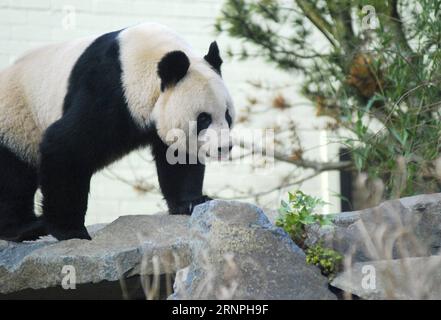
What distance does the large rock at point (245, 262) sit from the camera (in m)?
2.97

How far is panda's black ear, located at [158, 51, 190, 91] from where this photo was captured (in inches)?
152

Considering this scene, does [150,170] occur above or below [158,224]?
above

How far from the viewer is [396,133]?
452 cm

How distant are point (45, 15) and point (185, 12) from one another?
1191mm

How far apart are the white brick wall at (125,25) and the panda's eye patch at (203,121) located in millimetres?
2618

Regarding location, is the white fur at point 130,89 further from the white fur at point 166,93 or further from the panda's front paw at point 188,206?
the panda's front paw at point 188,206

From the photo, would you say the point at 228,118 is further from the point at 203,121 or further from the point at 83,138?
the point at 83,138

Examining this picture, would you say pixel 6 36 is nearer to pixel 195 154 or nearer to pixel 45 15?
pixel 45 15

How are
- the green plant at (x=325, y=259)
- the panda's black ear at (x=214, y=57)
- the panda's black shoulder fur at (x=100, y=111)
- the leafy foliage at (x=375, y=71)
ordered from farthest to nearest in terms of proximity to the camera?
the leafy foliage at (x=375, y=71) → the panda's black ear at (x=214, y=57) → the panda's black shoulder fur at (x=100, y=111) → the green plant at (x=325, y=259)

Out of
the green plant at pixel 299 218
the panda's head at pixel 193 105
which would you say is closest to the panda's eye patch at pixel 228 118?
the panda's head at pixel 193 105

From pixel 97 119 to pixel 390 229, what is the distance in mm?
1438

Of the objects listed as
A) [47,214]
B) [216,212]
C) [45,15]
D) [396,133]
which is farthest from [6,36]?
[216,212]

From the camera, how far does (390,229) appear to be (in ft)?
11.6

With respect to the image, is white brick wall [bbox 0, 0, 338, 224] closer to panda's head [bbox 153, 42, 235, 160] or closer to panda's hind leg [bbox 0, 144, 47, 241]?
panda's hind leg [bbox 0, 144, 47, 241]
